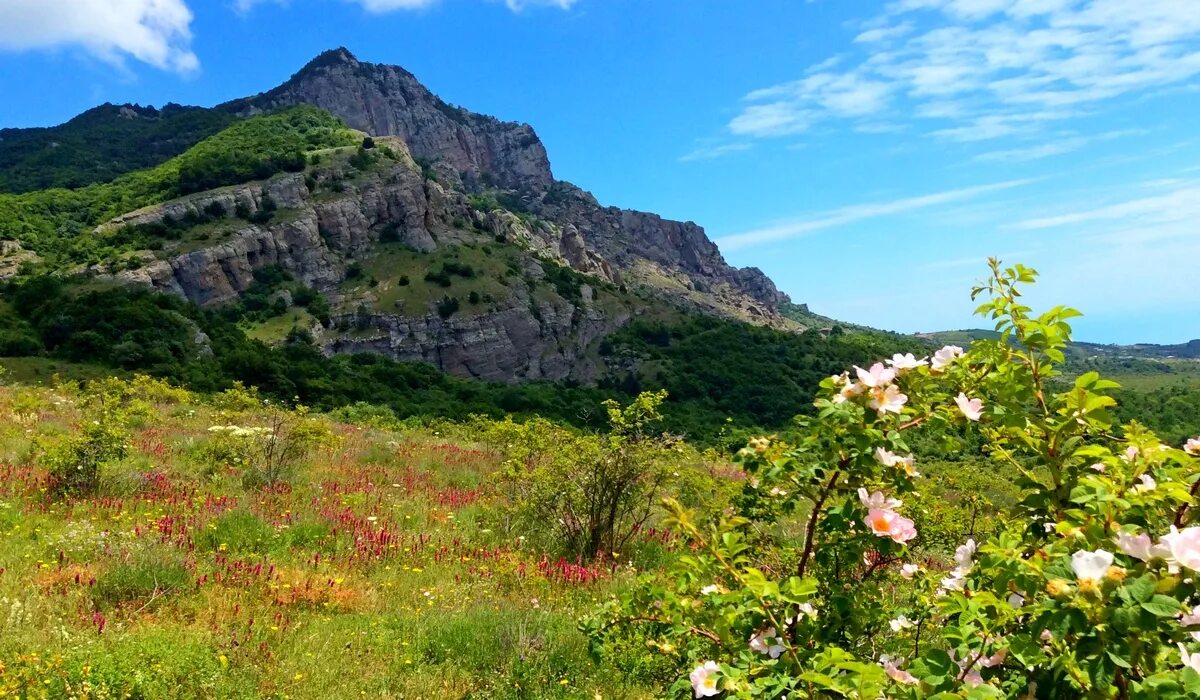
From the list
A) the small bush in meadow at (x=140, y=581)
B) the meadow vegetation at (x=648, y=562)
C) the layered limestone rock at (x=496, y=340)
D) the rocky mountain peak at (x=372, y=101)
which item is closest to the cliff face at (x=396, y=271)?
the layered limestone rock at (x=496, y=340)

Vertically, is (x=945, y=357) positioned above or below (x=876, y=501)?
above

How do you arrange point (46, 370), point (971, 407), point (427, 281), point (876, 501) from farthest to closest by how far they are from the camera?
point (427, 281) < point (46, 370) < point (876, 501) < point (971, 407)

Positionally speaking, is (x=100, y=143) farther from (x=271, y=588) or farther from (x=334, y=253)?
(x=271, y=588)

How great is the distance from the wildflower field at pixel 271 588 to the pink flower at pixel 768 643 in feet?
7.10

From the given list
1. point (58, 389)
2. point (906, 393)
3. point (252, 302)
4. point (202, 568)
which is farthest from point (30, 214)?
point (906, 393)

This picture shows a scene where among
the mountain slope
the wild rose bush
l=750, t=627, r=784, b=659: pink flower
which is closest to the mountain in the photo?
the mountain slope

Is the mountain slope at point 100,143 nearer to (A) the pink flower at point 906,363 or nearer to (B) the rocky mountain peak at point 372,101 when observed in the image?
(B) the rocky mountain peak at point 372,101

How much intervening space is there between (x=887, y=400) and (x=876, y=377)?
0.35 feet

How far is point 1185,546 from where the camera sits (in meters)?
1.29

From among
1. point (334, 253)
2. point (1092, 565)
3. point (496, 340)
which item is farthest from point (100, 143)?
point (1092, 565)

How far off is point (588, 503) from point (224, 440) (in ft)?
21.5

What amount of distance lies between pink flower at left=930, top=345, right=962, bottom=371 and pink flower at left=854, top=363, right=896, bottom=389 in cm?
26

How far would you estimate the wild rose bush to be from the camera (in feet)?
4.32

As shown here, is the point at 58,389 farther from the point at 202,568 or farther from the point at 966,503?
the point at 966,503
